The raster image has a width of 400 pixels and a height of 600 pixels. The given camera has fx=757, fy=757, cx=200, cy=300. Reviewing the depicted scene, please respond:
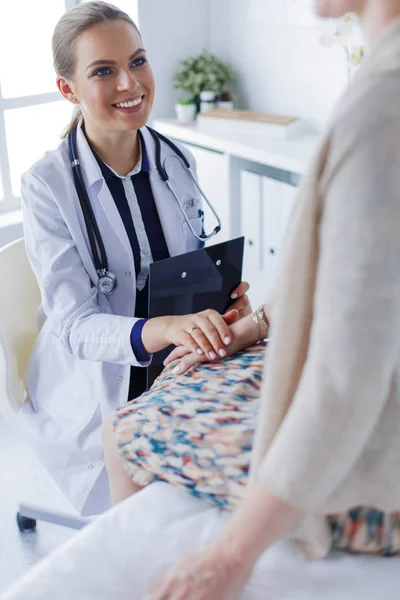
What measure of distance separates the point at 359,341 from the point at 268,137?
2.52 meters

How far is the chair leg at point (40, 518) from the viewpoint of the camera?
1898 millimetres

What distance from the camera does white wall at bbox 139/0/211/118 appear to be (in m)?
3.31

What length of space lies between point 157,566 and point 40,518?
1244 mm

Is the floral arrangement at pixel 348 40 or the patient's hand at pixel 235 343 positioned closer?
the patient's hand at pixel 235 343

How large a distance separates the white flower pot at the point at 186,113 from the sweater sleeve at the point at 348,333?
2807mm

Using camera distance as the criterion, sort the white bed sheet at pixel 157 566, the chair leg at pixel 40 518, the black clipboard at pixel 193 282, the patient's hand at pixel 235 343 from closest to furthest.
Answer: the white bed sheet at pixel 157 566, the patient's hand at pixel 235 343, the black clipboard at pixel 193 282, the chair leg at pixel 40 518

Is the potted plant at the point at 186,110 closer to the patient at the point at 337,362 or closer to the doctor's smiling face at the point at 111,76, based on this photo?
the doctor's smiling face at the point at 111,76

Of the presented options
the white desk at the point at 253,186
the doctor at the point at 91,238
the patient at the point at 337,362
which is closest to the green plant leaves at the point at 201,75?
the white desk at the point at 253,186

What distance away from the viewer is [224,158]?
3115 mm

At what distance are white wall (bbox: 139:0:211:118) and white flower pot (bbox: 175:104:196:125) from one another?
0.39 ft

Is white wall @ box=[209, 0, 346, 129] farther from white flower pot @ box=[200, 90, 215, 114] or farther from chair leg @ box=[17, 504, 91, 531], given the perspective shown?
chair leg @ box=[17, 504, 91, 531]

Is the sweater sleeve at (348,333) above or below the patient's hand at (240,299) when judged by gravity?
above

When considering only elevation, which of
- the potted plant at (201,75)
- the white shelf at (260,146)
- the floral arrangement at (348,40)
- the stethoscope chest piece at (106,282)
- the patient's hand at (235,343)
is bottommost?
the stethoscope chest piece at (106,282)

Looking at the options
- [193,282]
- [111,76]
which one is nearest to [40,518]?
[193,282]
